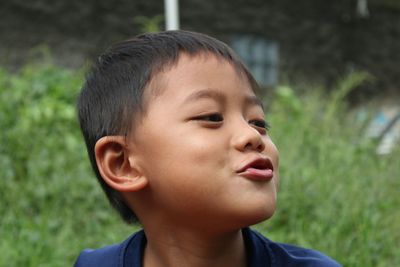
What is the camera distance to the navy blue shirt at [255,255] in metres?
1.71

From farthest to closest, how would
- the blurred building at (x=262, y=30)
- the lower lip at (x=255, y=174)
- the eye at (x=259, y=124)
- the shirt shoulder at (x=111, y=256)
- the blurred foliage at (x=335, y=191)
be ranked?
1. the blurred building at (x=262, y=30)
2. the blurred foliage at (x=335, y=191)
3. the shirt shoulder at (x=111, y=256)
4. the eye at (x=259, y=124)
5. the lower lip at (x=255, y=174)

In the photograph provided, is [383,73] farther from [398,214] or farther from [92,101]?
[92,101]

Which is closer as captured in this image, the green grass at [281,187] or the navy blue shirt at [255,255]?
the navy blue shirt at [255,255]

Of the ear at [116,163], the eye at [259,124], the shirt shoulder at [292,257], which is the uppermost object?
the eye at [259,124]

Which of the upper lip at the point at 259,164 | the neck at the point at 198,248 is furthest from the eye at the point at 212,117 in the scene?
the neck at the point at 198,248

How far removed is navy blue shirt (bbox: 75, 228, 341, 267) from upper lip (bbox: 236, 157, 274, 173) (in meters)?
0.27

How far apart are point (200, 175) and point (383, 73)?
8658 millimetres

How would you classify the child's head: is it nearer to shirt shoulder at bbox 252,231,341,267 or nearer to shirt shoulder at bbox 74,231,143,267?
shirt shoulder at bbox 74,231,143,267

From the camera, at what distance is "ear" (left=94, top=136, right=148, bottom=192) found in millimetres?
1656

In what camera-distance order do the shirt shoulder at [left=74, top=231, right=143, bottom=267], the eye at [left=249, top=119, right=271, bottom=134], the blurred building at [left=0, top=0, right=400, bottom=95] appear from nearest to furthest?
the eye at [left=249, top=119, right=271, bottom=134], the shirt shoulder at [left=74, top=231, right=143, bottom=267], the blurred building at [left=0, top=0, right=400, bottom=95]

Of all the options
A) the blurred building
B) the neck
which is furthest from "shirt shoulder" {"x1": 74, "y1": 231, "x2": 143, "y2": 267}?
the blurred building

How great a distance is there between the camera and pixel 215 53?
5.43 feet

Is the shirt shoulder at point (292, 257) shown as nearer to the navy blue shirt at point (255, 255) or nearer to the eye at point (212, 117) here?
the navy blue shirt at point (255, 255)

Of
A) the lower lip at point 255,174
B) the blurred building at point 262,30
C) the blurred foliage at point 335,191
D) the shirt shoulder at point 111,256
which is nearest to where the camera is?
the lower lip at point 255,174
